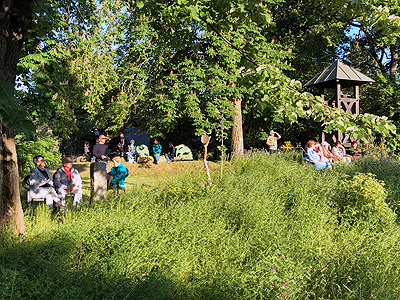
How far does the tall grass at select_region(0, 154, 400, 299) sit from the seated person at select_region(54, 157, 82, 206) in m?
1.82

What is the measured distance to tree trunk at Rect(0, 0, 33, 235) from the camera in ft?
13.0

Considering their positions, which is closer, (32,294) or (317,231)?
(32,294)

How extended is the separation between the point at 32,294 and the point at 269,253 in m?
2.64

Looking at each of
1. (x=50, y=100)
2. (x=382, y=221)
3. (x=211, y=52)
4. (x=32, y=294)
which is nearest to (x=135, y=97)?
(x=211, y=52)

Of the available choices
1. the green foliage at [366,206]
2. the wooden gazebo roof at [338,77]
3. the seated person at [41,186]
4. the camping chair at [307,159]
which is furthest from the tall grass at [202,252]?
the wooden gazebo roof at [338,77]

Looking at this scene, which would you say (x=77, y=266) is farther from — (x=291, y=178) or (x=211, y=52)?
(x=211, y=52)

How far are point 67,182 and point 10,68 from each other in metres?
3.35

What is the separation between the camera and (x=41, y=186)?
6.79 meters

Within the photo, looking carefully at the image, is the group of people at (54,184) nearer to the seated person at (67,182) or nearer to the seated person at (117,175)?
the seated person at (67,182)

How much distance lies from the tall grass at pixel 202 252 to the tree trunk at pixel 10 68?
1.13 feet

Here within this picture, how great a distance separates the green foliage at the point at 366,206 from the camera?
5.59 meters

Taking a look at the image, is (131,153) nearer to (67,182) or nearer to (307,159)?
(307,159)

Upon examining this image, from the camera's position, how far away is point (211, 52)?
14.0 meters

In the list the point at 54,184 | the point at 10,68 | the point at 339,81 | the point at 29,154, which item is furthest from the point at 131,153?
the point at 10,68
